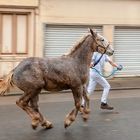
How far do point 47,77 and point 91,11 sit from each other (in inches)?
429

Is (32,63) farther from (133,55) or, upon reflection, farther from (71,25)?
(133,55)

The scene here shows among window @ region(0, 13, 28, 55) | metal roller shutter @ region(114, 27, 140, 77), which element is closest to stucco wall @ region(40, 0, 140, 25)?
metal roller shutter @ region(114, 27, 140, 77)

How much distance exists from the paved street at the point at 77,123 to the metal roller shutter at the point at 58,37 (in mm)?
5388

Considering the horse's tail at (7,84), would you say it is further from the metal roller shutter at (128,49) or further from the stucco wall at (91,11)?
the metal roller shutter at (128,49)

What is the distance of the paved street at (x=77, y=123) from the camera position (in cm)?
874

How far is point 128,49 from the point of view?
67.3 feet

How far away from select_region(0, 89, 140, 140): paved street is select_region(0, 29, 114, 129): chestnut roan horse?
31cm

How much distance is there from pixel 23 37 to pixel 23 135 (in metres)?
10.1

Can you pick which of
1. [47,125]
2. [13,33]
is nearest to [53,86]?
[47,125]

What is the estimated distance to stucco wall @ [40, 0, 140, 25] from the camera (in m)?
18.7

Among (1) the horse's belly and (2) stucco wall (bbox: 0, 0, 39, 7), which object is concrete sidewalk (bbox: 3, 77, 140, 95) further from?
(1) the horse's belly

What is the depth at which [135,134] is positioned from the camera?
893 cm

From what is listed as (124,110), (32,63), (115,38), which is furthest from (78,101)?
(115,38)

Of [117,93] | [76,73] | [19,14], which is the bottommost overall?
[117,93]
